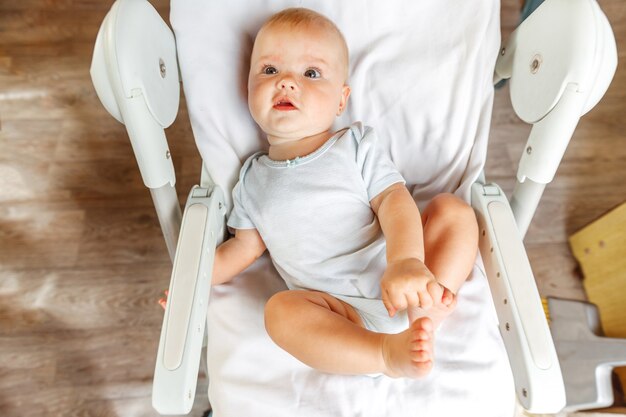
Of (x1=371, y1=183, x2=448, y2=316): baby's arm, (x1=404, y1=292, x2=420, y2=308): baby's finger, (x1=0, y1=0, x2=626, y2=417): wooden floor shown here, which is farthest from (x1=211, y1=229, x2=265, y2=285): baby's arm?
(x1=0, y1=0, x2=626, y2=417): wooden floor

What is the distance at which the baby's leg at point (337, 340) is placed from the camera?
2.17 ft

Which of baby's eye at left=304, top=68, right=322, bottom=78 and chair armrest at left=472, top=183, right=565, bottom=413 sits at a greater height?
baby's eye at left=304, top=68, right=322, bottom=78

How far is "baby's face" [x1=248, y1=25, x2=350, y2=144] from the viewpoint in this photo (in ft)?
2.81

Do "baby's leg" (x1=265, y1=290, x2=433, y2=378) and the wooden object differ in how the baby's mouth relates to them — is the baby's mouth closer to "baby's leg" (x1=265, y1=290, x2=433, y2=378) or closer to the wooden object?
"baby's leg" (x1=265, y1=290, x2=433, y2=378)

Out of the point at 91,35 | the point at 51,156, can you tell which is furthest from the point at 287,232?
the point at 91,35

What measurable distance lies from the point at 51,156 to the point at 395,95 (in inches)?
42.7

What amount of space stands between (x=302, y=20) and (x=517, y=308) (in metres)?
0.55

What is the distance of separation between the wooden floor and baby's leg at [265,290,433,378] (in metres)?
0.55

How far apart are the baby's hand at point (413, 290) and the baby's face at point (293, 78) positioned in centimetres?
31

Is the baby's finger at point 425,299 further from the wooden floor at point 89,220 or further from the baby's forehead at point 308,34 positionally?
the wooden floor at point 89,220

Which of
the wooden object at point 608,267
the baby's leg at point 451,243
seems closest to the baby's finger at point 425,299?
the baby's leg at point 451,243

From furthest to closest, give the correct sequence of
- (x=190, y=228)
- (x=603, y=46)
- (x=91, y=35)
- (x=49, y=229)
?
(x=91, y=35)
(x=49, y=229)
(x=190, y=228)
(x=603, y=46)

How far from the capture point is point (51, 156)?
1559 millimetres

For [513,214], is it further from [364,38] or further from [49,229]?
[49,229]
